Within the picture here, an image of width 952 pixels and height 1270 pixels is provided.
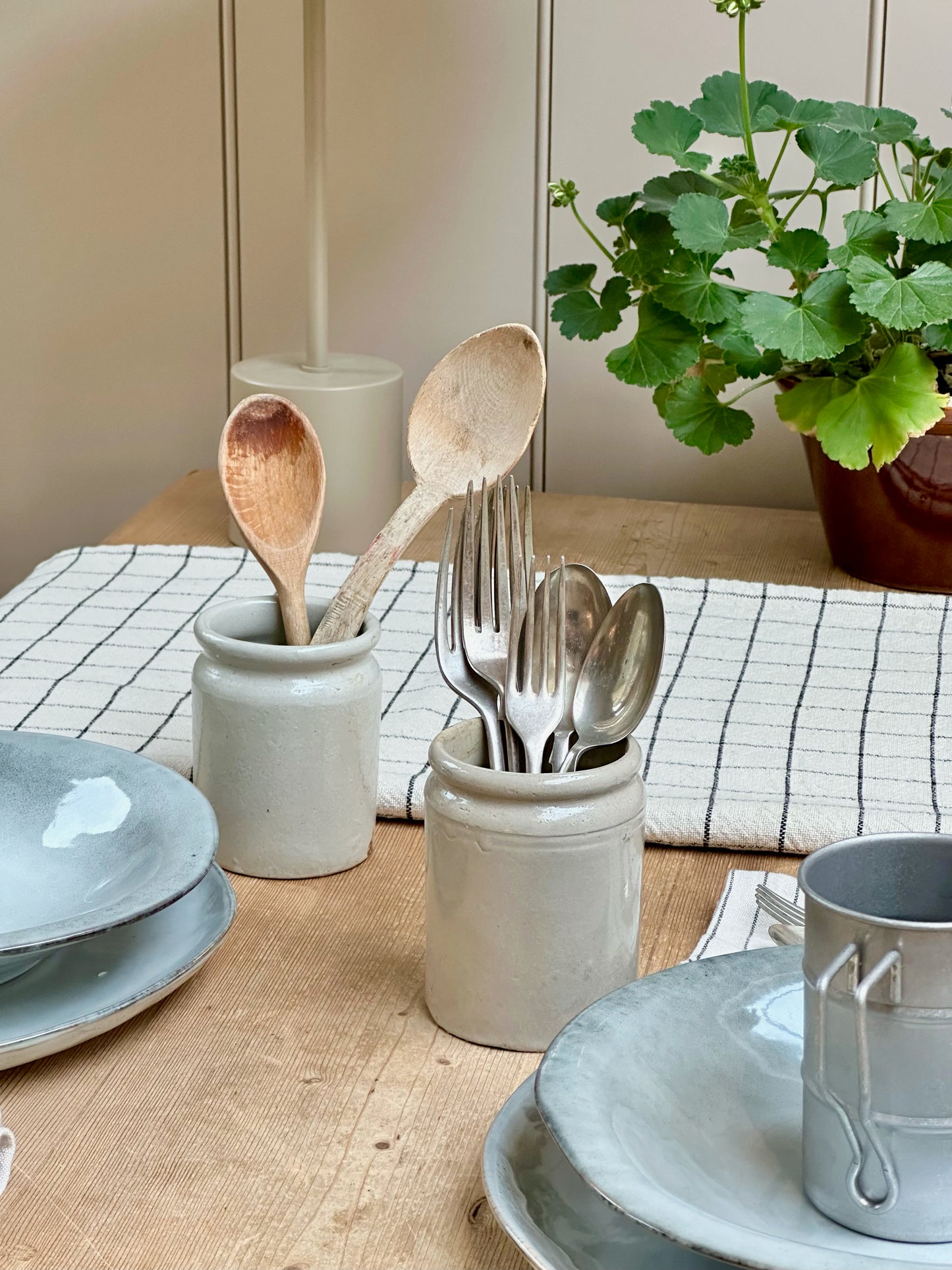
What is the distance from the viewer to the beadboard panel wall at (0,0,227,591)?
5.01ft

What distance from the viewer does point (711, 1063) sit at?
436 millimetres

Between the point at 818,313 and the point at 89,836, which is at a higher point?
the point at 818,313

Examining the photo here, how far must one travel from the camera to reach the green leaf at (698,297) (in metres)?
A: 1.03

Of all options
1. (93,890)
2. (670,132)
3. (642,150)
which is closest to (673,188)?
(670,132)

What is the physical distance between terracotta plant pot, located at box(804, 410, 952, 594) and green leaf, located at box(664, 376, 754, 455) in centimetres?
7

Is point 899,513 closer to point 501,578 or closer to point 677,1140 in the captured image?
point 501,578

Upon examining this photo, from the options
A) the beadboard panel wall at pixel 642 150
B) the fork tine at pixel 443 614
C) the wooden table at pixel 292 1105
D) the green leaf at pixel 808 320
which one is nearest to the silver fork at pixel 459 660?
the fork tine at pixel 443 614

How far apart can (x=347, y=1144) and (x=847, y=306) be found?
0.70 meters

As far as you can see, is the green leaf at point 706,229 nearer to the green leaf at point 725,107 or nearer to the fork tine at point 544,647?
the green leaf at point 725,107

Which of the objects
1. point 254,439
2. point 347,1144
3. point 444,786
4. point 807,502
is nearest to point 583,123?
point 807,502

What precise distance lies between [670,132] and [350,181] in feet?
1.72

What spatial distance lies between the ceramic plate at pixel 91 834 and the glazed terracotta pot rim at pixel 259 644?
0.06m

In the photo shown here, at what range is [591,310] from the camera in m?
1.15

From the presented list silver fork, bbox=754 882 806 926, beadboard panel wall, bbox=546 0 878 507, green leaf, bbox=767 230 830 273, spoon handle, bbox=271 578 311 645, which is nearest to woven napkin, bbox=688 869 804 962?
silver fork, bbox=754 882 806 926
